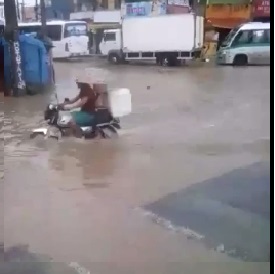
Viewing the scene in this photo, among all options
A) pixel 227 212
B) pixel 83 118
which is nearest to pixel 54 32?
pixel 83 118

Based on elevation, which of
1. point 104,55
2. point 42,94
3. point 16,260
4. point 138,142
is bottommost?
point 16,260

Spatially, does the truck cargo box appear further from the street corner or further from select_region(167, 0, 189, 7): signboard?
the street corner

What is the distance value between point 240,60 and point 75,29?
54 cm

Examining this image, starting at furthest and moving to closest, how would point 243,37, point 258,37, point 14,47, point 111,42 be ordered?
point 14,47
point 111,42
point 243,37
point 258,37

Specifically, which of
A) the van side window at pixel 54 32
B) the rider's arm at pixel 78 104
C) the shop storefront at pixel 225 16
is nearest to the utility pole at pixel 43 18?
the van side window at pixel 54 32

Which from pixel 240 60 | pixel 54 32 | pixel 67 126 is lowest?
pixel 67 126

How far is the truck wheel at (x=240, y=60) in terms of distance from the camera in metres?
1.78

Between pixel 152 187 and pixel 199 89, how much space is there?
0.37m

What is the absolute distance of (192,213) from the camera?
1.91 m

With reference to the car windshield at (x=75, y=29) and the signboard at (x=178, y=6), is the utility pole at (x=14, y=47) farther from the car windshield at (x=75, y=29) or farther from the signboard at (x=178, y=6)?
the signboard at (x=178, y=6)

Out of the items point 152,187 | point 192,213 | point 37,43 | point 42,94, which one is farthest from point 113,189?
point 37,43

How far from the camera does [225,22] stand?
182 cm

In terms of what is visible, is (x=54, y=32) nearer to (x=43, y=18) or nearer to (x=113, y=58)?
(x=43, y=18)

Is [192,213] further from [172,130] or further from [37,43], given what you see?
[37,43]
